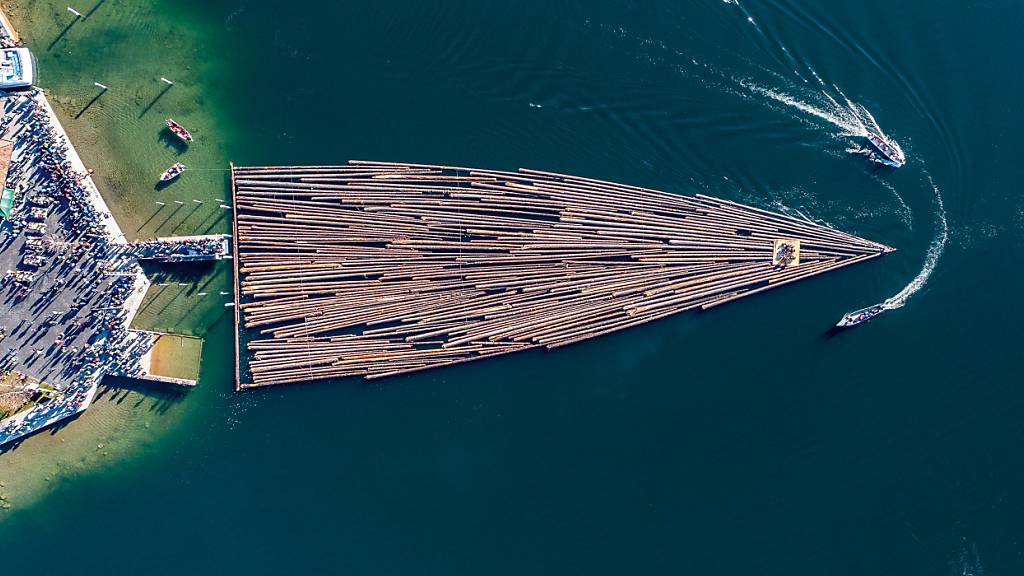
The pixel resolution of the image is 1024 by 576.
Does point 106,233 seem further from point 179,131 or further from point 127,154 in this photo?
point 179,131

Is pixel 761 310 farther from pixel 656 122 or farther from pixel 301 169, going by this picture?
pixel 301 169

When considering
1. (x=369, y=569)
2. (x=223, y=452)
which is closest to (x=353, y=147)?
(x=223, y=452)

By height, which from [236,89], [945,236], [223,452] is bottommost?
[223,452]

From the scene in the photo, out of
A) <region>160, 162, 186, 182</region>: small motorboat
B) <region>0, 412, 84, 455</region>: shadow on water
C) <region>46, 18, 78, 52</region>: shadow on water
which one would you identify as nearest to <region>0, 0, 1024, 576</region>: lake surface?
<region>46, 18, 78, 52</region>: shadow on water

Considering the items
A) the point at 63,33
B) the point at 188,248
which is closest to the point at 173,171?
the point at 188,248

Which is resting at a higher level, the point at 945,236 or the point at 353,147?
the point at 945,236

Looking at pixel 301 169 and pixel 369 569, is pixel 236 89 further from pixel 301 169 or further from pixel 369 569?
pixel 369 569
